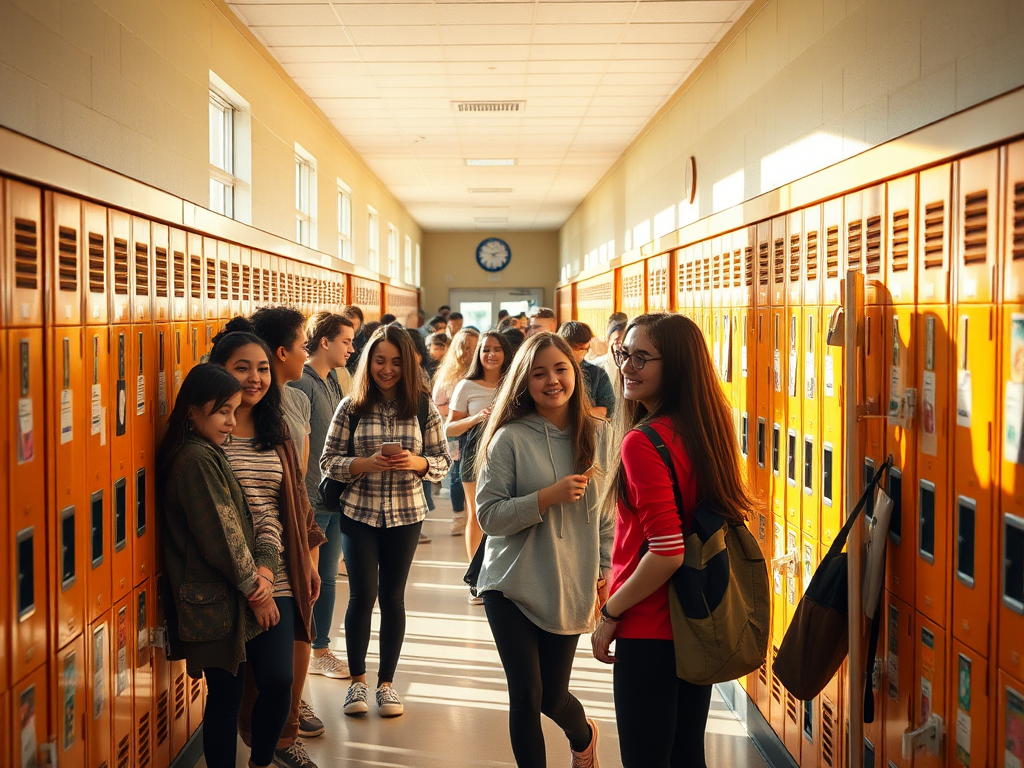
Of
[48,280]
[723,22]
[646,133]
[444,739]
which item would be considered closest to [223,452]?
[48,280]

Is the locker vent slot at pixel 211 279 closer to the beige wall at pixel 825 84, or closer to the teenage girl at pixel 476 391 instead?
the teenage girl at pixel 476 391

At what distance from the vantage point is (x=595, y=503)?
271cm

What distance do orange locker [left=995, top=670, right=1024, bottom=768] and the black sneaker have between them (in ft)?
7.93

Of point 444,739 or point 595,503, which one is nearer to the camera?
point 595,503

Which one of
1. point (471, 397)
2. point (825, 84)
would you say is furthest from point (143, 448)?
point (825, 84)

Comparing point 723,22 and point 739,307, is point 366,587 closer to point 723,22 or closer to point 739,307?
point 739,307

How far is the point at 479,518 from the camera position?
8.68 ft

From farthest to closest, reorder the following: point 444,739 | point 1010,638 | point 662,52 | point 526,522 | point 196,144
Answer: point 662,52 → point 196,144 → point 444,739 → point 526,522 → point 1010,638

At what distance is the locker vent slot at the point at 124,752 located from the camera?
2703mm

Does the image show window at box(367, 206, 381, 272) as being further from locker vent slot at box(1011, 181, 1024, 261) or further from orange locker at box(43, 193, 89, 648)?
locker vent slot at box(1011, 181, 1024, 261)

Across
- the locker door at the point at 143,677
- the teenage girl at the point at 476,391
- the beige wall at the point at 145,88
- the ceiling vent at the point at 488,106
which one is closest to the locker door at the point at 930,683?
the locker door at the point at 143,677

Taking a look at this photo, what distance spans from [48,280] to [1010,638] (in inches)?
90.0

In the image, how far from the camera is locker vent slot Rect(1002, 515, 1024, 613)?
5.81 feet

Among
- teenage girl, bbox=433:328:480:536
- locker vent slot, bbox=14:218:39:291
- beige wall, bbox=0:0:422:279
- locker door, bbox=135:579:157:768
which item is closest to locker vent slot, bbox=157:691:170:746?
locker door, bbox=135:579:157:768
